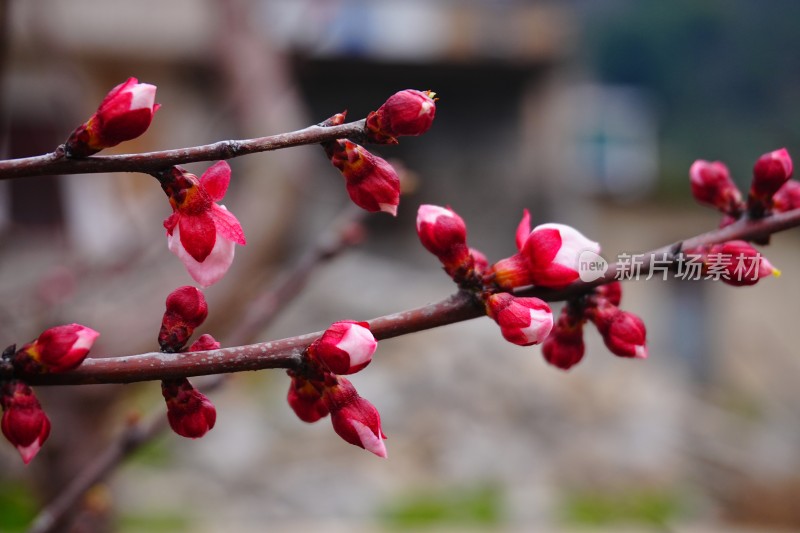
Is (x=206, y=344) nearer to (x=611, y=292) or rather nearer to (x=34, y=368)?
(x=34, y=368)

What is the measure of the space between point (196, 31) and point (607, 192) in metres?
4.97

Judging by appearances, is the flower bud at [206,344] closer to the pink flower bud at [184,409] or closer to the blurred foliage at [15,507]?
the pink flower bud at [184,409]

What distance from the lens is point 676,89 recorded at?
10.3 m

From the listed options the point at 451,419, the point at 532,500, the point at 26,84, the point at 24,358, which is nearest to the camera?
the point at 24,358

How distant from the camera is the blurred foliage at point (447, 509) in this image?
425 centimetres

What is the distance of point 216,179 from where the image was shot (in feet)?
1.71

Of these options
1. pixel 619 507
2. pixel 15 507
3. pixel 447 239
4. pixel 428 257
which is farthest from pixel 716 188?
pixel 428 257

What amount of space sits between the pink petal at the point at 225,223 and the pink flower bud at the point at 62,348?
0.10m

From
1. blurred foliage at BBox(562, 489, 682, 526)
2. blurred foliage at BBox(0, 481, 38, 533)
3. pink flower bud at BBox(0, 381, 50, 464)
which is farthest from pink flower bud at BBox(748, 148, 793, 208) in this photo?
blurred foliage at BBox(562, 489, 682, 526)

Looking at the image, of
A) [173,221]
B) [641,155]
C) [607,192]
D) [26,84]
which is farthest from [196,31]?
[173,221]

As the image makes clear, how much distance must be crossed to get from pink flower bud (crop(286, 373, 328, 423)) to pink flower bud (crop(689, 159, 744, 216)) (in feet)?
1.20

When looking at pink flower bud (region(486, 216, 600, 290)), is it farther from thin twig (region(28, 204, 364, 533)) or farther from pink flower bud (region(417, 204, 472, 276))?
thin twig (region(28, 204, 364, 533))

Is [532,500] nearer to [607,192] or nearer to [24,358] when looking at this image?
[24,358]

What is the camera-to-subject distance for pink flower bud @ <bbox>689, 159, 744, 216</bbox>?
68cm
